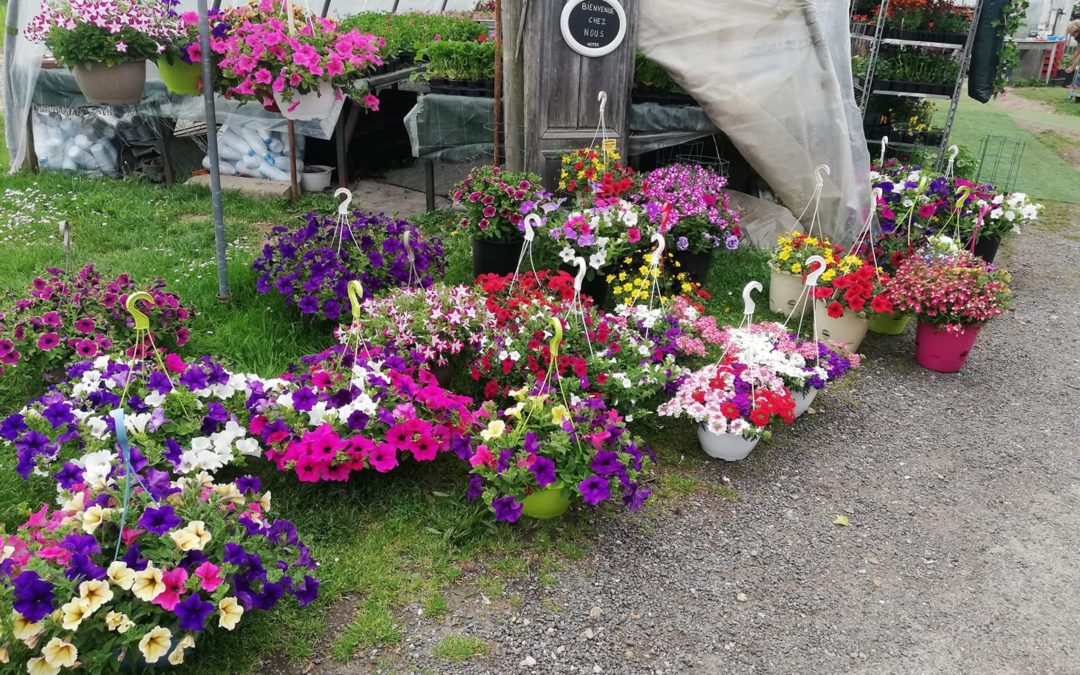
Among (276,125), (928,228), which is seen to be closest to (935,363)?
(928,228)

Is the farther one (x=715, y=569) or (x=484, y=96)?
(x=484, y=96)

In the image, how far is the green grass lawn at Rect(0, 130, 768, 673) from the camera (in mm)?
2457

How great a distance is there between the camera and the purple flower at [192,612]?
6.71ft

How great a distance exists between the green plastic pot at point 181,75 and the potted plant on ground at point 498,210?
151 centimetres

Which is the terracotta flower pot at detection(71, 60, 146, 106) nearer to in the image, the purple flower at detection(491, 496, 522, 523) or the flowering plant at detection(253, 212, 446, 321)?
the flowering plant at detection(253, 212, 446, 321)

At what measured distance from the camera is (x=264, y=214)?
627cm

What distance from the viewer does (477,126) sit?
6.10m

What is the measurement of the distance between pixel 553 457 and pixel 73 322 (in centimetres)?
229

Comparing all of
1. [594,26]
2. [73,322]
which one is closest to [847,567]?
[73,322]

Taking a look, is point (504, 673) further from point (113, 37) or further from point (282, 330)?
point (113, 37)

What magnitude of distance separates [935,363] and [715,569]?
2.31 meters

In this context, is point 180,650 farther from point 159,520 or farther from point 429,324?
point 429,324

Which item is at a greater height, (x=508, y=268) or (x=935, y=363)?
(x=508, y=268)

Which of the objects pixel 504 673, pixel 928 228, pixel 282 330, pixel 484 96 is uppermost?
pixel 484 96
